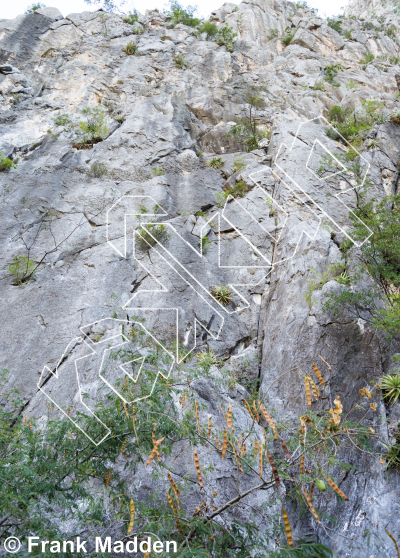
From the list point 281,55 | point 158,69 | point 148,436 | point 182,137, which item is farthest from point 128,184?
point 281,55

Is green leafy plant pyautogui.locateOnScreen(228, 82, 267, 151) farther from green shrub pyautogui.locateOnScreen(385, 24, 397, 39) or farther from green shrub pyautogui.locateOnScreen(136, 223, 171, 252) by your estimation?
green shrub pyautogui.locateOnScreen(385, 24, 397, 39)

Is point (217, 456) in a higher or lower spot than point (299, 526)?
higher

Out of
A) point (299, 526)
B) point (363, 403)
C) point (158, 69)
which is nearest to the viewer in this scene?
point (299, 526)

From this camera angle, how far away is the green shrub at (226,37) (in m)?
18.0

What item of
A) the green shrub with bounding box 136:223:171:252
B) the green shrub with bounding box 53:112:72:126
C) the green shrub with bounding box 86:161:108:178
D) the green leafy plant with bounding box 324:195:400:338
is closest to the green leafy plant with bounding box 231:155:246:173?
the green shrub with bounding box 136:223:171:252

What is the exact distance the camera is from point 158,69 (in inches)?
599

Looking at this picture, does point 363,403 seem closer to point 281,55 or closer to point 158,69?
point 158,69

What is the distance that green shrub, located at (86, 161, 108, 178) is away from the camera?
1084 centimetres

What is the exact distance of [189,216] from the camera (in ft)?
33.7

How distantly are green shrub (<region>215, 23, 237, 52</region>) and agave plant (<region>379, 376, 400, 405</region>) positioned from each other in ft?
55.9

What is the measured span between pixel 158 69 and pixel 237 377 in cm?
1300

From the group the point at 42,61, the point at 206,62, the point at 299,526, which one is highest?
the point at 42,61

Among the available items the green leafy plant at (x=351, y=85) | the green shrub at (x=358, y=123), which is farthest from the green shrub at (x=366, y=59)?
the green shrub at (x=358, y=123)

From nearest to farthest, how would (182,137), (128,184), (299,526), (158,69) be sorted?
(299,526) → (128,184) → (182,137) → (158,69)
